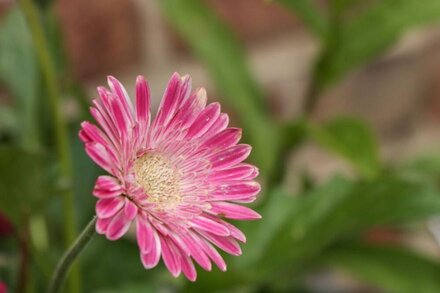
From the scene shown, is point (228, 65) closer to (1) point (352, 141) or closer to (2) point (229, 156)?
A: (1) point (352, 141)

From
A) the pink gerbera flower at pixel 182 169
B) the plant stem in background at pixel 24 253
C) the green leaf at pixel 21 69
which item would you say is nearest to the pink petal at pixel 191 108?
the pink gerbera flower at pixel 182 169

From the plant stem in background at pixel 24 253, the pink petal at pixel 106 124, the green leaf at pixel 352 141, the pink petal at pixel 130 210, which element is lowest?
the plant stem in background at pixel 24 253

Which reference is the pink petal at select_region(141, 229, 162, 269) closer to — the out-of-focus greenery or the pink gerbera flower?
the pink gerbera flower

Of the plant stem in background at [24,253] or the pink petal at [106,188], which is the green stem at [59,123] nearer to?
the plant stem in background at [24,253]

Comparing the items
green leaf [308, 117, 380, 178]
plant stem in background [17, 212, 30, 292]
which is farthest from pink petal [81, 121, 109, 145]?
green leaf [308, 117, 380, 178]

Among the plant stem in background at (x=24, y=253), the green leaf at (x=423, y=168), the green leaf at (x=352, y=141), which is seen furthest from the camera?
the green leaf at (x=423, y=168)

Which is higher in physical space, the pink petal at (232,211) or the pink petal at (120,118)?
the pink petal at (120,118)
